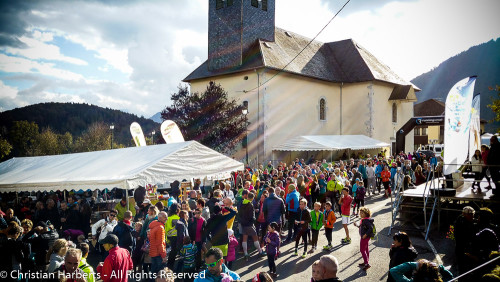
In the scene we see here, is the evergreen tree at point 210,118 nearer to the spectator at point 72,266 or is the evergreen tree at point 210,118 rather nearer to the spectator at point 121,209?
the spectator at point 121,209

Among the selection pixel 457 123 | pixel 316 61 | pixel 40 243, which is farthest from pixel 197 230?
pixel 316 61

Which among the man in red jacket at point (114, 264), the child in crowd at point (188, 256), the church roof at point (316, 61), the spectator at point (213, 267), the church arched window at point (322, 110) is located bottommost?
the child in crowd at point (188, 256)

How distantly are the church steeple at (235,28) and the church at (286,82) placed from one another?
81 millimetres

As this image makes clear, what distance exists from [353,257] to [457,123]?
16.3 feet

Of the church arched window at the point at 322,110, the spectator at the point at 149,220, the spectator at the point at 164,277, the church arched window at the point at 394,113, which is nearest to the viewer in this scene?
the spectator at the point at 164,277

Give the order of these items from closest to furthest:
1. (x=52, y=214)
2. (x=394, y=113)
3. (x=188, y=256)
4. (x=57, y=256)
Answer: (x=57, y=256) < (x=188, y=256) < (x=52, y=214) < (x=394, y=113)

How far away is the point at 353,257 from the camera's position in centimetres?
800

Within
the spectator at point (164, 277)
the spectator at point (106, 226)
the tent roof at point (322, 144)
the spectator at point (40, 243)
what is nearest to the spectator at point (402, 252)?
the spectator at point (164, 277)

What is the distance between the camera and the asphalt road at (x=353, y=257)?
6.96m

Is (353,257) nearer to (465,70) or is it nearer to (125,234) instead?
(125,234)

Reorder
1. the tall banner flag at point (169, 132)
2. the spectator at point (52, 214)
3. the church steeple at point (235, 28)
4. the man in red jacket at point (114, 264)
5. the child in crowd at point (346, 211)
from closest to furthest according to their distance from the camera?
the man in red jacket at point (114, 264) < the spectator at point (52, 214) < the child in crowd at point (346, 211) < the tall banner flag at point (169, 132) < the church steeple at point (235, 28)

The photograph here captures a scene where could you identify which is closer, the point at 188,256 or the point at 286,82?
the point at 188,256

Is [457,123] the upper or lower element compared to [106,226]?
upper

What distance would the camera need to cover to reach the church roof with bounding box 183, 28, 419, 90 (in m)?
27.6
